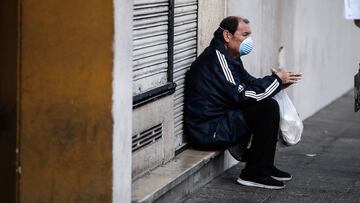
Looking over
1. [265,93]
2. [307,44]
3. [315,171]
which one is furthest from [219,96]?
[307,44]

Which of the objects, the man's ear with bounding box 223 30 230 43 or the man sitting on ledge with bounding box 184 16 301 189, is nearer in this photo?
the man sitting on ledge with bounding box 184 16 301 189

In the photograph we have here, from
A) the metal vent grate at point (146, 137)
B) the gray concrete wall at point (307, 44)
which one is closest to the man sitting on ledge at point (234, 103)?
the metal vent grate at point (146, 137)

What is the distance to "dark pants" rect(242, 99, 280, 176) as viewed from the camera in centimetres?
737

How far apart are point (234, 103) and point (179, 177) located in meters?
Answer: 0.99

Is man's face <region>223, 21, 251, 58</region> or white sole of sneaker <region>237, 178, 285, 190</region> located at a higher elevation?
man's face <region>223, 21, 251, 58</region>

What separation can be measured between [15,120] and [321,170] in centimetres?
357

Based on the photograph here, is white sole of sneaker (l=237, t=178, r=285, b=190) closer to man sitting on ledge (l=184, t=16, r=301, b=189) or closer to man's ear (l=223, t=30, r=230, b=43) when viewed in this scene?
man sitting on ledge (l=184, t=16, r=301, b=189)

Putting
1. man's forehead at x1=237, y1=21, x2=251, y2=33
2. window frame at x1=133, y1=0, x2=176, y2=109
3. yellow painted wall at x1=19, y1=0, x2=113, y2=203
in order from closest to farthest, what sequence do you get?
yellow painted wall at x1=19, y1=0, x2=113, y2=203 < window frame at x1=133, y1=0, x2=176, y2=109 < man's forehead at x1=237, y1=21, x2=251, y2=33

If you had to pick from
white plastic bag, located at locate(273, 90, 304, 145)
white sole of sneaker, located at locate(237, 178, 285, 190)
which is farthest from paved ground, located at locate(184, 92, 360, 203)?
white plastic bag, located at locate(273, 90, 304, 145)

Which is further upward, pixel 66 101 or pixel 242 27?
pixel 242 27

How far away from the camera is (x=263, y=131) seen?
24.2 feet

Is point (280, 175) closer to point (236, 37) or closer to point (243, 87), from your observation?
point (243, 87)

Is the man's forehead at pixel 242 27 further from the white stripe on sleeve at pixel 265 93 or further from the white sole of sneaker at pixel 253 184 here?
the white sole of sneaker at pixel 253 184

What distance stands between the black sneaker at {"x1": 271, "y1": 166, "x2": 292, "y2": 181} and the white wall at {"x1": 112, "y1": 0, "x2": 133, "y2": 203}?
227 cm
